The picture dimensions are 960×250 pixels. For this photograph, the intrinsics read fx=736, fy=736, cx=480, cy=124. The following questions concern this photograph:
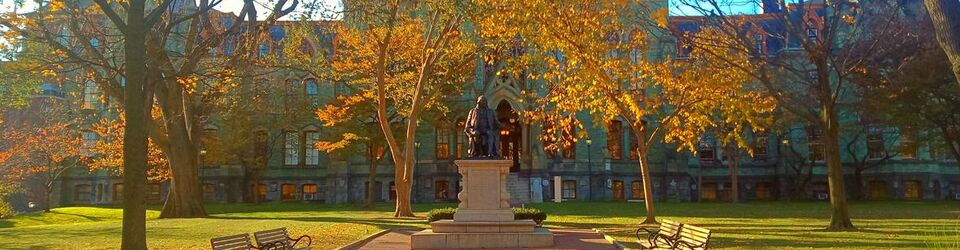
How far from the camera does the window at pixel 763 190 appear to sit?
47531 millimetres

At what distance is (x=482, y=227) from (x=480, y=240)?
38 centimetres

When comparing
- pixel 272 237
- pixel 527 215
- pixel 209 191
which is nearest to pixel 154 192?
pixel 209 191

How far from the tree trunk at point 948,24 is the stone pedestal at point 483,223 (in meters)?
9.03

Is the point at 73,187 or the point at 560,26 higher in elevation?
the point at 560,26

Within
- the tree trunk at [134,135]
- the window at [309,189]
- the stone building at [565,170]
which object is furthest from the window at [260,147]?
the tree trunk at [134,135]

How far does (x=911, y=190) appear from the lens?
4503 centimetres

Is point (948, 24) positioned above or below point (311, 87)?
below

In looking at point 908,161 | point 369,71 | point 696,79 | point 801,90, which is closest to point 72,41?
point 369,71

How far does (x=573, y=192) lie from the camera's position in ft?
150

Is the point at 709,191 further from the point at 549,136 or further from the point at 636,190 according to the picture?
the point at 549,136

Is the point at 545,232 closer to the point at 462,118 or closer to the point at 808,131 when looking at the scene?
→ the point at 462,118

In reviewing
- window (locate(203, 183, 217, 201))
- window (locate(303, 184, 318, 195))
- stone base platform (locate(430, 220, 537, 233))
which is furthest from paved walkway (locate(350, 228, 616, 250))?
window (locate(203, 183, 217, 201))

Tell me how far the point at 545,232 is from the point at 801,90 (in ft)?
99.8

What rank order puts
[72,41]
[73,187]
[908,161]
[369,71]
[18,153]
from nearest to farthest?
[72,41]
[369,71]
[18,153]
[908,161]
[73,187]
